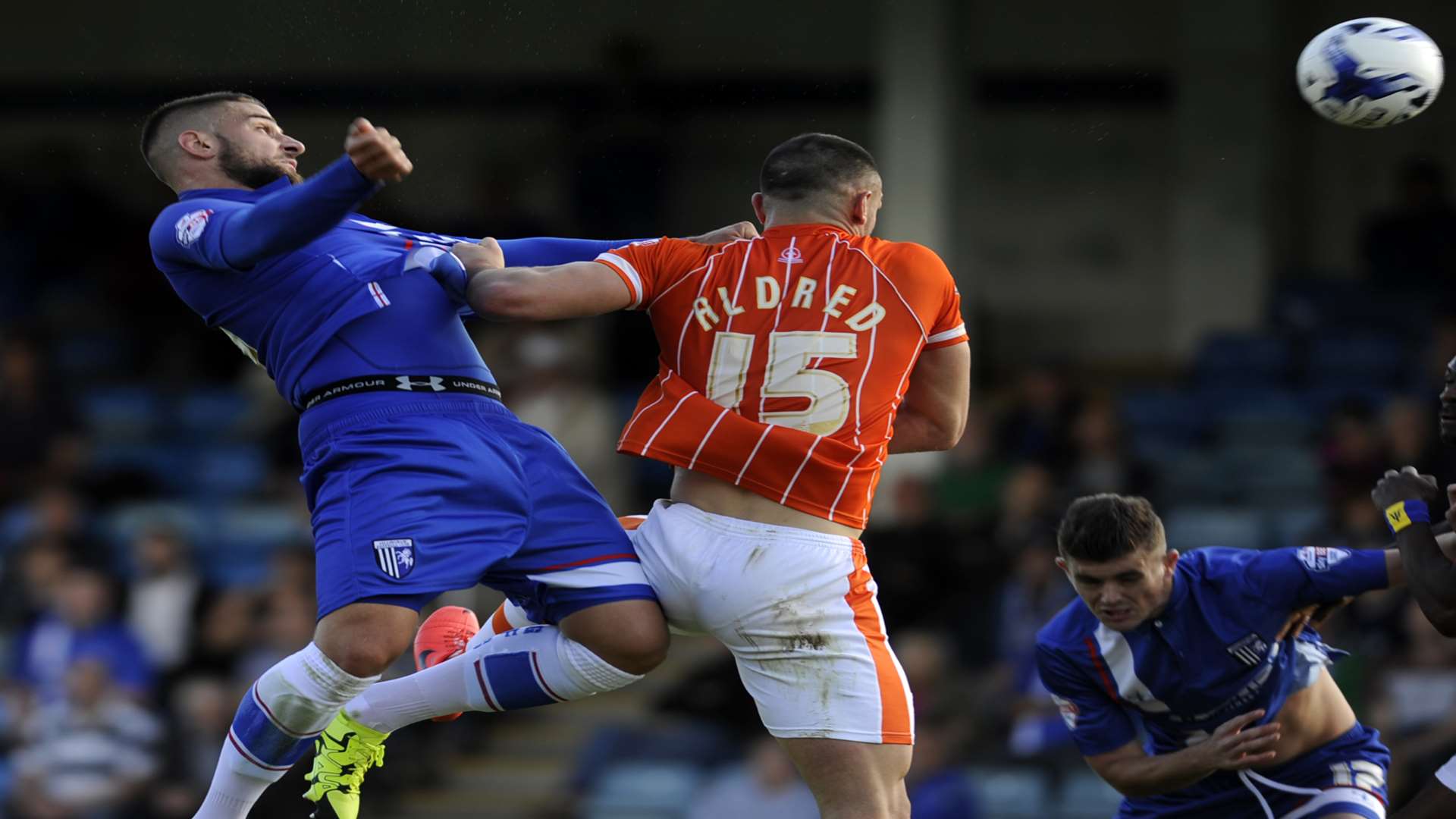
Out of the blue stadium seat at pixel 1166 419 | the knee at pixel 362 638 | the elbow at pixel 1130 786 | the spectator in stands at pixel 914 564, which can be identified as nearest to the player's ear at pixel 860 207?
the knee at pixel 362 638

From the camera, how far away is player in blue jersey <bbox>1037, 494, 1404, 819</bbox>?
217 inches

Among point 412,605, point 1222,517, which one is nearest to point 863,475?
point 412,605

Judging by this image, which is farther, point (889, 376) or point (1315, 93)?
point (1315, 93)

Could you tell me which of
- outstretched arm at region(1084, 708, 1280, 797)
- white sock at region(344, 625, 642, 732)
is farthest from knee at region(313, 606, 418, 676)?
outstretched arm at region(1084, 708, 1280, 797)

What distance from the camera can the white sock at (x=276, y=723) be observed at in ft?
16.4

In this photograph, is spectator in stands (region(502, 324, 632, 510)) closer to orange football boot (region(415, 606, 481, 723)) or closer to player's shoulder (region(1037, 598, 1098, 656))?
orange football boot (region(415, 606, 481, 723))

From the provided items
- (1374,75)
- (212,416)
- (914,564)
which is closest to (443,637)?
(1374,75)

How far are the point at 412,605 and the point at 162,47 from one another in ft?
37.0

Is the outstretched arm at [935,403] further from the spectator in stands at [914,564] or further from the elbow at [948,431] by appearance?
the spectator in stands at [914,564]

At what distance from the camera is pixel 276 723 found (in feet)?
16.9

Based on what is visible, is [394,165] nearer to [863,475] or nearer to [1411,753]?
[863,475]

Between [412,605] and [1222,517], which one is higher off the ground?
[412,605]

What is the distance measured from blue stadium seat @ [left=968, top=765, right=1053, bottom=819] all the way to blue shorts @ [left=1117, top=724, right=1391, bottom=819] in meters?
3.47

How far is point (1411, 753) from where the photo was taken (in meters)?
8.42
